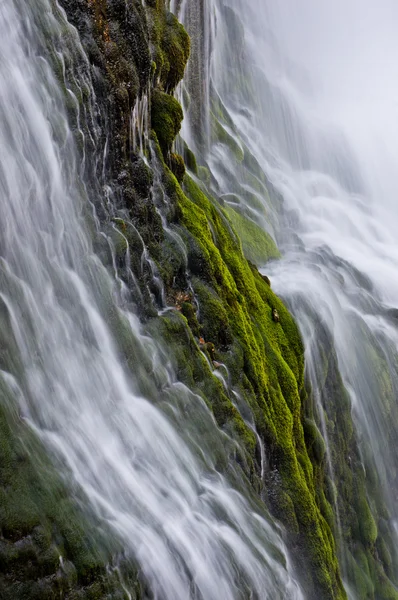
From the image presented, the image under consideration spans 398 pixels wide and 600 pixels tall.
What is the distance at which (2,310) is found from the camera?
225 inches

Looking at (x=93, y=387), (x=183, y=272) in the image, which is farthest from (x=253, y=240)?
(x=93, y=387)

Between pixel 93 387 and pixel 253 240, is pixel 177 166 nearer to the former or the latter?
pixel 93 387

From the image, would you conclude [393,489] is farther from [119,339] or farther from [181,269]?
[119,339]

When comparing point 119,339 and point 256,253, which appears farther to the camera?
point 256,253

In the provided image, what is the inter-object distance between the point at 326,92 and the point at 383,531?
1171 inches

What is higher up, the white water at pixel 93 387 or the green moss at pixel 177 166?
the green moss at pixel 177 166

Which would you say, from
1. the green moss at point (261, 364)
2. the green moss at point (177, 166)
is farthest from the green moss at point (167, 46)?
the green moss at point (261, 364)

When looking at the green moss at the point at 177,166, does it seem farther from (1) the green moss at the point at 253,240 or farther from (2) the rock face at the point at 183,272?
(1) the green moss at the point at 253,240

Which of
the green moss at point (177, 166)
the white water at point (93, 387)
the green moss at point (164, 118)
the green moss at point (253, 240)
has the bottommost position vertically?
the white water at point (93, 387)

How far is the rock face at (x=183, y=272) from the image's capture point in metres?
7.98

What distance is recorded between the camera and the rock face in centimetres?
798

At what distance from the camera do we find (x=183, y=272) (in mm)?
8789

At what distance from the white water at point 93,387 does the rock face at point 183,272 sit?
1.39ft

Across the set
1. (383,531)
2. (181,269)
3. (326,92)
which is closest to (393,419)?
(383,531)
